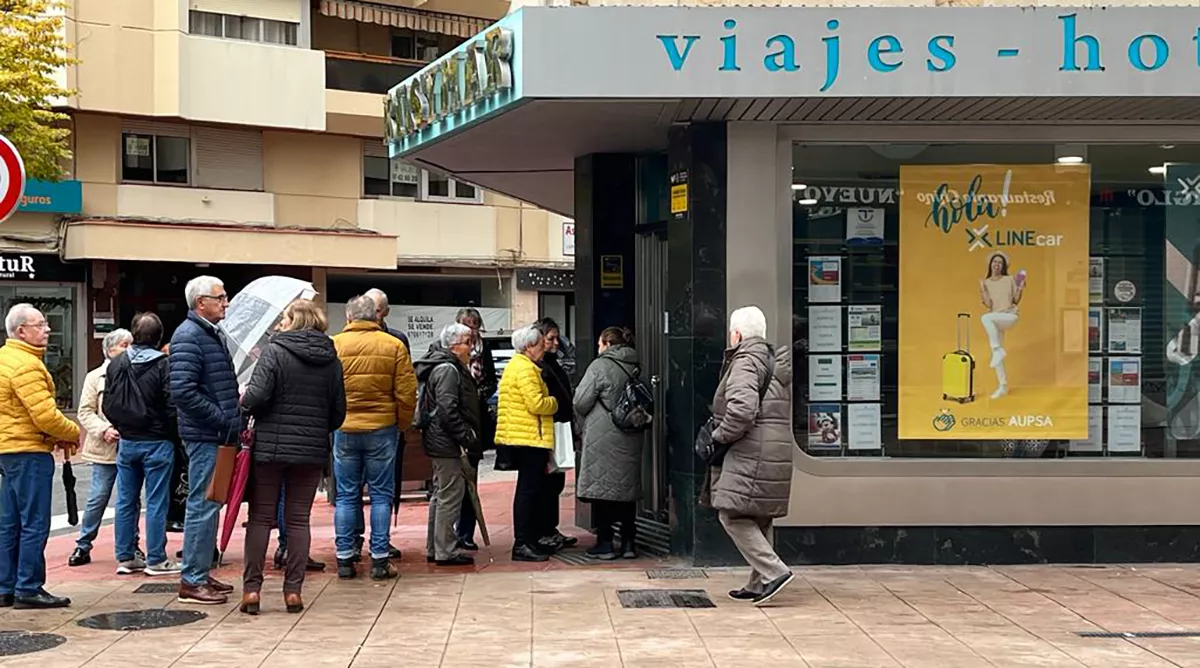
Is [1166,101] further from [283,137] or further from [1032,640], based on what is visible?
[283,137]

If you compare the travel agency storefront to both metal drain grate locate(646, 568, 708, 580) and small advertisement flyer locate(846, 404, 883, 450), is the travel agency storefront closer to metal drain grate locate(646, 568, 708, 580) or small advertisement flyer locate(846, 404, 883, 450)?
small advertisement flyer locate(846, 404, 883, 450)

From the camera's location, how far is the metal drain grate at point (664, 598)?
7918 mm

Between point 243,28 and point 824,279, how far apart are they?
20187 mm

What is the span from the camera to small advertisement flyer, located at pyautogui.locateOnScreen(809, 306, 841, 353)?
918 centimetres

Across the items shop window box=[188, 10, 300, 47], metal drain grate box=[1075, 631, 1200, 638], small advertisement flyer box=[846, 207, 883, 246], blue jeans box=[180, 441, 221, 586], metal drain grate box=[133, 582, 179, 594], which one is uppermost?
shop window box=[188, 10, 300, 47]

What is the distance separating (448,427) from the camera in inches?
360

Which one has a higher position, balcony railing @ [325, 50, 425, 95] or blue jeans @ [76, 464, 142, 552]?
balcony railing @ [325, 50, 425, 95]

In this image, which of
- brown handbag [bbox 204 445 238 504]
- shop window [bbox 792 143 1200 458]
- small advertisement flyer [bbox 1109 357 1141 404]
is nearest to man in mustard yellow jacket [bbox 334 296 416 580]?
brown handbag [bbox 204 445 238 504]

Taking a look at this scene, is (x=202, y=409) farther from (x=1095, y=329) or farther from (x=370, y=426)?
(x=1095, y=329)

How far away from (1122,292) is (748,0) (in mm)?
3322

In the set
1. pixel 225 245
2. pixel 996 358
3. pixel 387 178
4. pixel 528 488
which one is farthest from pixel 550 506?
pixel 387 178

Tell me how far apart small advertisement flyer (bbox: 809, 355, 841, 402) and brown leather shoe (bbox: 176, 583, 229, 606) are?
408cm

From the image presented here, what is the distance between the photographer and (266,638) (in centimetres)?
715

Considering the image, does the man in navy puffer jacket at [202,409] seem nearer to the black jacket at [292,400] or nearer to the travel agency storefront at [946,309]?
the black jacket at [292,400]
